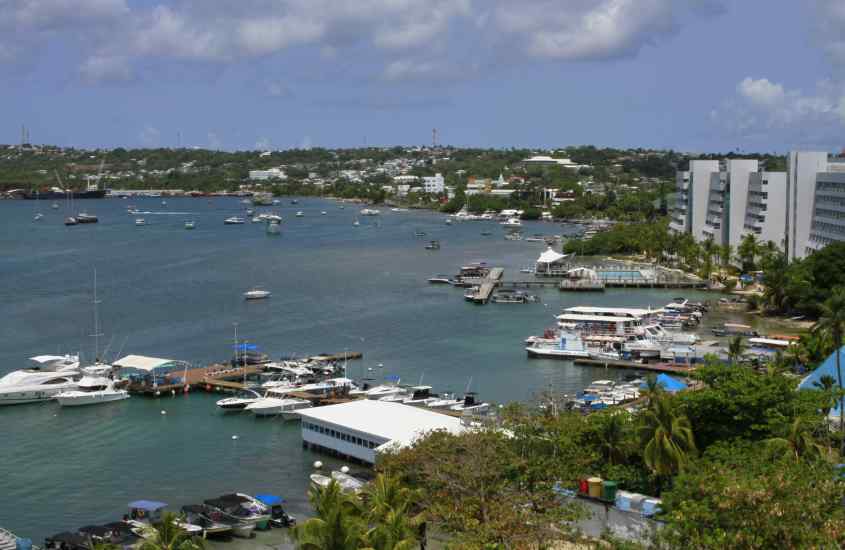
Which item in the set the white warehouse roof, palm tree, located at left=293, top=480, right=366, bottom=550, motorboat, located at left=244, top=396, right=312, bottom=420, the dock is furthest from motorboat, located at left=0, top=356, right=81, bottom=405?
palm tree, located at left=293, top=480, right=366, bottom=550

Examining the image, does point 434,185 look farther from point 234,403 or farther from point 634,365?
point 234,403

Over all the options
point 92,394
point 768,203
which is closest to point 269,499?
point 92,394

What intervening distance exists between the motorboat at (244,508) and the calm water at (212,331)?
1734 mm

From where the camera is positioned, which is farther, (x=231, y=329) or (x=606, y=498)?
(x=231, y=329)

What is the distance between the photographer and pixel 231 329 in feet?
141

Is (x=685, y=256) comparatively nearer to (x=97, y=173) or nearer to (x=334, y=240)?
(x=334, y=240)

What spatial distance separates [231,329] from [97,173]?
16850 centimetres

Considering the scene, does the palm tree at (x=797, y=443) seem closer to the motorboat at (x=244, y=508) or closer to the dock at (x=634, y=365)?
the motorboat at (x=244, y=508)

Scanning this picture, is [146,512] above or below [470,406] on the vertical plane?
below

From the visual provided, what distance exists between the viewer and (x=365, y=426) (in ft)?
79.0

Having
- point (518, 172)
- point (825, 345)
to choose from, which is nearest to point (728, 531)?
point (825, 345)

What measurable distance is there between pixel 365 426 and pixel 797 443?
10434mm

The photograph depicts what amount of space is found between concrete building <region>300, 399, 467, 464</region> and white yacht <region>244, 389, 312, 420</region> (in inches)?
109

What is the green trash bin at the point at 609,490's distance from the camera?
17312 mm
